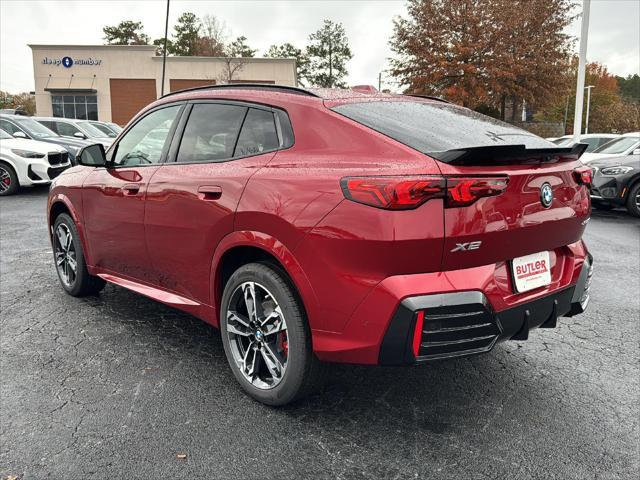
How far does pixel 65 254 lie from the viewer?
5.12 metres

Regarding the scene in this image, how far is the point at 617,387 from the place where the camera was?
11.4 feet

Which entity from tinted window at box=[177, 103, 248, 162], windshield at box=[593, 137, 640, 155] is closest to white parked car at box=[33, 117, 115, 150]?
windshield at box=[593, 137, 640, 155]

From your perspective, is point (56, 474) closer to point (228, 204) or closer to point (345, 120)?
point (228, 204)

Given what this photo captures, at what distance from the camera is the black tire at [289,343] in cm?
285

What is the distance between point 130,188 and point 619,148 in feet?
39.2

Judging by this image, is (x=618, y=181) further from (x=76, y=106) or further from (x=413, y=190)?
(x=76, y=106)

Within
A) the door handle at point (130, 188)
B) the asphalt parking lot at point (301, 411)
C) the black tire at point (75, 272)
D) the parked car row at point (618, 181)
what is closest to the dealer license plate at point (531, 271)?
the asphalt parking lot at point (301, 411)

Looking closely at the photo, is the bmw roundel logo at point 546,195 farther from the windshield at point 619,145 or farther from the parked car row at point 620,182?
the windshield at point 619,145

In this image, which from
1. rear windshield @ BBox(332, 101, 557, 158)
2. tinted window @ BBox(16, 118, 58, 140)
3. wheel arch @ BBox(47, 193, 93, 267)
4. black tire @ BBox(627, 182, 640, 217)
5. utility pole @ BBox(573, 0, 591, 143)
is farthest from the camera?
utility pole @ BBox(573, 0, 591, 143)

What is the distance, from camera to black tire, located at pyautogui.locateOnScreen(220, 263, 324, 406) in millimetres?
2852

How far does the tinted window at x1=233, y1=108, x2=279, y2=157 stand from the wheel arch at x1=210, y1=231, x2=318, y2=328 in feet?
1.60

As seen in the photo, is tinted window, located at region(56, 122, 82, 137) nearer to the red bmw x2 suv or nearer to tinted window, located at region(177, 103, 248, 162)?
the red bmw x2 suv

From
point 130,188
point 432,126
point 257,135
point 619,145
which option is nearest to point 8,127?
point 130,188

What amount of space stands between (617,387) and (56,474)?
10.1 ft
